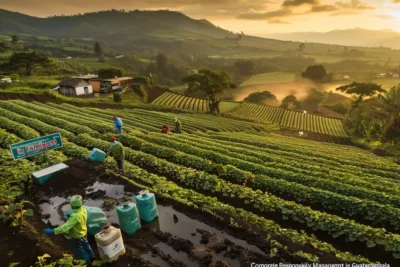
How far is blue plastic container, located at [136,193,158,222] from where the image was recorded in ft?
30.0

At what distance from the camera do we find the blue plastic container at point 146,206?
913 cm

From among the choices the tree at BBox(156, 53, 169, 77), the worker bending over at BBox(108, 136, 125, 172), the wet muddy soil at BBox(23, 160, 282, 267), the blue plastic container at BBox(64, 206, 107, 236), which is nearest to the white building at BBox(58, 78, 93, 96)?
the worker bending over at BBox(108, 136, 125, 172)

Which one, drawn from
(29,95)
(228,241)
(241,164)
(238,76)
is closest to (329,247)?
(228,241)

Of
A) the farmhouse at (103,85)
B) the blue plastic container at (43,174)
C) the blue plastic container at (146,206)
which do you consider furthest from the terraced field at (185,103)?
the blue plastic container at (146,206)

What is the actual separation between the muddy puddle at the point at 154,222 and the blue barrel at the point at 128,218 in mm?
264

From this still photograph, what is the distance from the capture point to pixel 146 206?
30.1 feet

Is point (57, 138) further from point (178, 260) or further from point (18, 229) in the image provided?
point (178, 260)

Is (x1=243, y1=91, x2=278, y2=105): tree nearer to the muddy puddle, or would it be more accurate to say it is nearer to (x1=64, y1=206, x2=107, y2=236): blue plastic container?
the muddy puddle

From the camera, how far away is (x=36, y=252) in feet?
23.9

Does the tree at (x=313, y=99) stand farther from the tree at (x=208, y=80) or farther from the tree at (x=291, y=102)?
the tree at (x=208, y=80)

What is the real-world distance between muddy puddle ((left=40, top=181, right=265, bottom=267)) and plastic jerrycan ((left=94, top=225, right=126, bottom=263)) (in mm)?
891

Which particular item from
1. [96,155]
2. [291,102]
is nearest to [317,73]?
[291,102]

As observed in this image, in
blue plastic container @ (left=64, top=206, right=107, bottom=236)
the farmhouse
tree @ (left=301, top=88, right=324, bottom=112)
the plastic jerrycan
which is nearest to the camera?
the plastic jerrycan

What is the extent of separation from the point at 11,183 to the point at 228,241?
→ 947 centimetres
